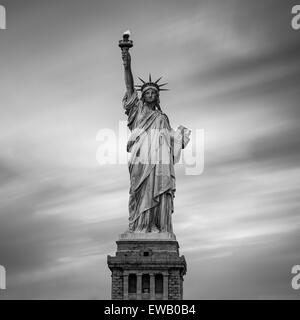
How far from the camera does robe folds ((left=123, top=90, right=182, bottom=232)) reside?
62969 millimetres

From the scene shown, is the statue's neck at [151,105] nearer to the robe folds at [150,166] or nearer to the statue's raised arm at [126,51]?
the robe folds at [150,166]

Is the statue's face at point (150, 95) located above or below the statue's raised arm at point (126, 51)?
below

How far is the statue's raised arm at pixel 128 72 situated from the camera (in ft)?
209

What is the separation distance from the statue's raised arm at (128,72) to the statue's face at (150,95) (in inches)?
34.5

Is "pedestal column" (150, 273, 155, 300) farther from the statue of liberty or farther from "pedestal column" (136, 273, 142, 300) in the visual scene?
the statue of liberty

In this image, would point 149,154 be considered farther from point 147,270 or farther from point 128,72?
point 147,270

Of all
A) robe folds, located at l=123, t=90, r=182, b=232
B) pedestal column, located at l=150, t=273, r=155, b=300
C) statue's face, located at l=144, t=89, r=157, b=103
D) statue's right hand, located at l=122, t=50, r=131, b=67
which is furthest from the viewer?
statue's face, located at l=144, t=89, r=157, b=103

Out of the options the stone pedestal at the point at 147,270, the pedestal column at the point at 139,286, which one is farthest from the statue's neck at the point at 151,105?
the pedestal column at the point at 139,286

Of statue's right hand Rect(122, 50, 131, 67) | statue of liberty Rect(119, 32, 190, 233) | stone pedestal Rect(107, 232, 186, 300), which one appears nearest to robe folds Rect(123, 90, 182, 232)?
statue of liberty Rect(119, 32, 190, 233)

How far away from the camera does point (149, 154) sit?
63906 mm

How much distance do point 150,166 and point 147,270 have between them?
6.04m


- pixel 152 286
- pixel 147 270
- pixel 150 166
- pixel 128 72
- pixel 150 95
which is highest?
pixel 128 72

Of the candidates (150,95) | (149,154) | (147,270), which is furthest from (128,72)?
(147,270)
